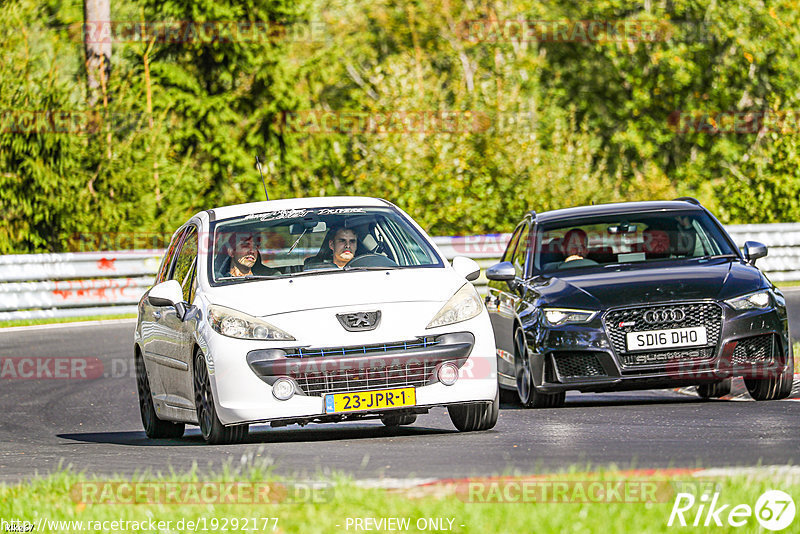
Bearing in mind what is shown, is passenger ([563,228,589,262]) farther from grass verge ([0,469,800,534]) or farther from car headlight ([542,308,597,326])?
grass verge ([0,469,800,534])

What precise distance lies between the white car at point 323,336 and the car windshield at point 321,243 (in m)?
0.01

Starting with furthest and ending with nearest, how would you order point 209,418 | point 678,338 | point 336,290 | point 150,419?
point 150,419, point 678,338, point 209,418, point 336,290

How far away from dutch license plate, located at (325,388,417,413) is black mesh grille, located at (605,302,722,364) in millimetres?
2565

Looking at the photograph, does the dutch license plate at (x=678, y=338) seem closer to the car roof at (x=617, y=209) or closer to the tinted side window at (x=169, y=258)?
the car roof at (x=617, y=209)

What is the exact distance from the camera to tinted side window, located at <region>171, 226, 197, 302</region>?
420 inches

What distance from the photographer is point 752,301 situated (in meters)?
11.5

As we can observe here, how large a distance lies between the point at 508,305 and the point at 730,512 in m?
7.08

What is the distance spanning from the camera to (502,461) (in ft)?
26.8

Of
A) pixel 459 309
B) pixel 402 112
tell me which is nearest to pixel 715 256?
pixel 459 309

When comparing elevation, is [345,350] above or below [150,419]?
above

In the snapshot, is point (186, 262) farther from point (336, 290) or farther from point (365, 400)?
point (365, 400)

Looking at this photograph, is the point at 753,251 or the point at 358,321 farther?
the point at 753,251

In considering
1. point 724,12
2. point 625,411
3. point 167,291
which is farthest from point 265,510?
point 724,12

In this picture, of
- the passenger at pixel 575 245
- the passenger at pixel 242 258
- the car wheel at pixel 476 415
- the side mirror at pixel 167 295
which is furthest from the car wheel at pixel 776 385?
the side mirror at pixel 167 295
